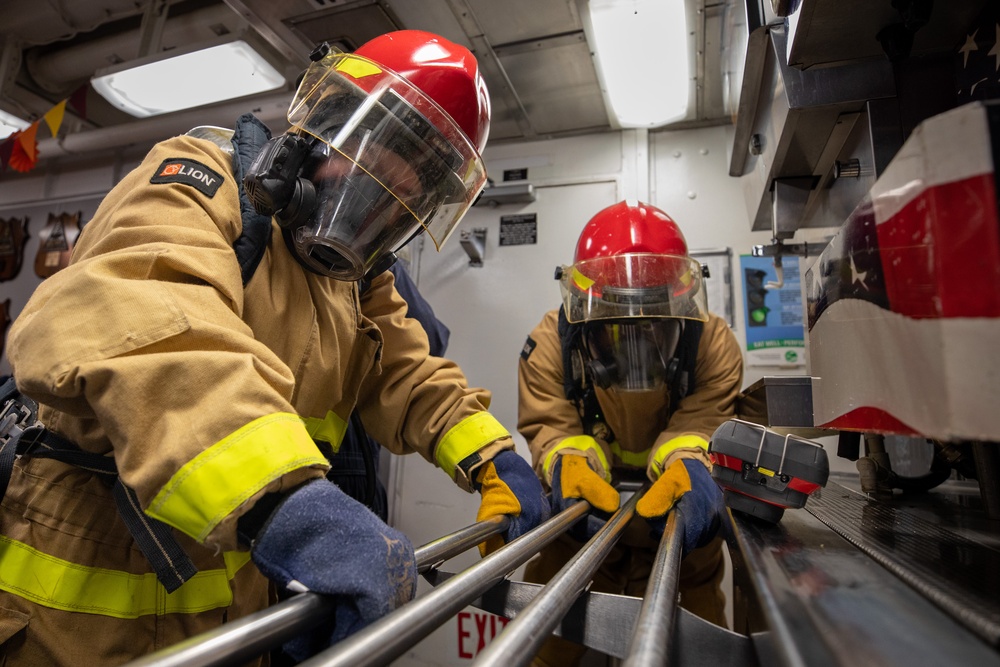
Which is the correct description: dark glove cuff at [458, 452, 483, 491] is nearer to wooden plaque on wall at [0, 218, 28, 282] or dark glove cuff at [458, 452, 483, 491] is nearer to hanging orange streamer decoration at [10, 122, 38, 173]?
hanging orange streamer decoration at [10, 122, 38, 173]

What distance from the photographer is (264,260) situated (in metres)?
1.05

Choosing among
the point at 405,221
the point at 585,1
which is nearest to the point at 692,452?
the point at 405,221

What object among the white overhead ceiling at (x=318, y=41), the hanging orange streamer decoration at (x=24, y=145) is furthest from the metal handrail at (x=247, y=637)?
the hanging orange streamer decoration at (x=24, y=145)

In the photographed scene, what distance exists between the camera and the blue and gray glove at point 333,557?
61cm

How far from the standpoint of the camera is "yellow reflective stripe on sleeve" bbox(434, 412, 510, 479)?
1327 mm

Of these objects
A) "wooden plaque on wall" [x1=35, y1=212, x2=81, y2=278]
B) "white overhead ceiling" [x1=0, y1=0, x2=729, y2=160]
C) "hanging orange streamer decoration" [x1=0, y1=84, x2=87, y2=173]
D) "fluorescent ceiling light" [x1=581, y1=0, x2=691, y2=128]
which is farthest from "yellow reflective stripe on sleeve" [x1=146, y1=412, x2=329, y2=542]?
"wooden plaque on wall" [x1=35, y1=212, x2=81, y2=278]

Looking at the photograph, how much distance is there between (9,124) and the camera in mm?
3229

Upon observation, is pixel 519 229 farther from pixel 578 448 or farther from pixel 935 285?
pixel 935 285

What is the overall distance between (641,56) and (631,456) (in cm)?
171

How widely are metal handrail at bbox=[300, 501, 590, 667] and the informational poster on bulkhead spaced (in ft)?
7.02

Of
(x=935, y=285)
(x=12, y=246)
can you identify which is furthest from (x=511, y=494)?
(x=12, y=246)

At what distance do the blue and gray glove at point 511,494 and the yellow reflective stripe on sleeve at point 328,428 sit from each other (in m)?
0.37

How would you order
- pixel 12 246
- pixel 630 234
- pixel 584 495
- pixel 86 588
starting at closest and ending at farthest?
pixel 86 588, pixel 584 495, pixel 630 234, pixel 12 246

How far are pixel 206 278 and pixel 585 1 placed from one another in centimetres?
195
